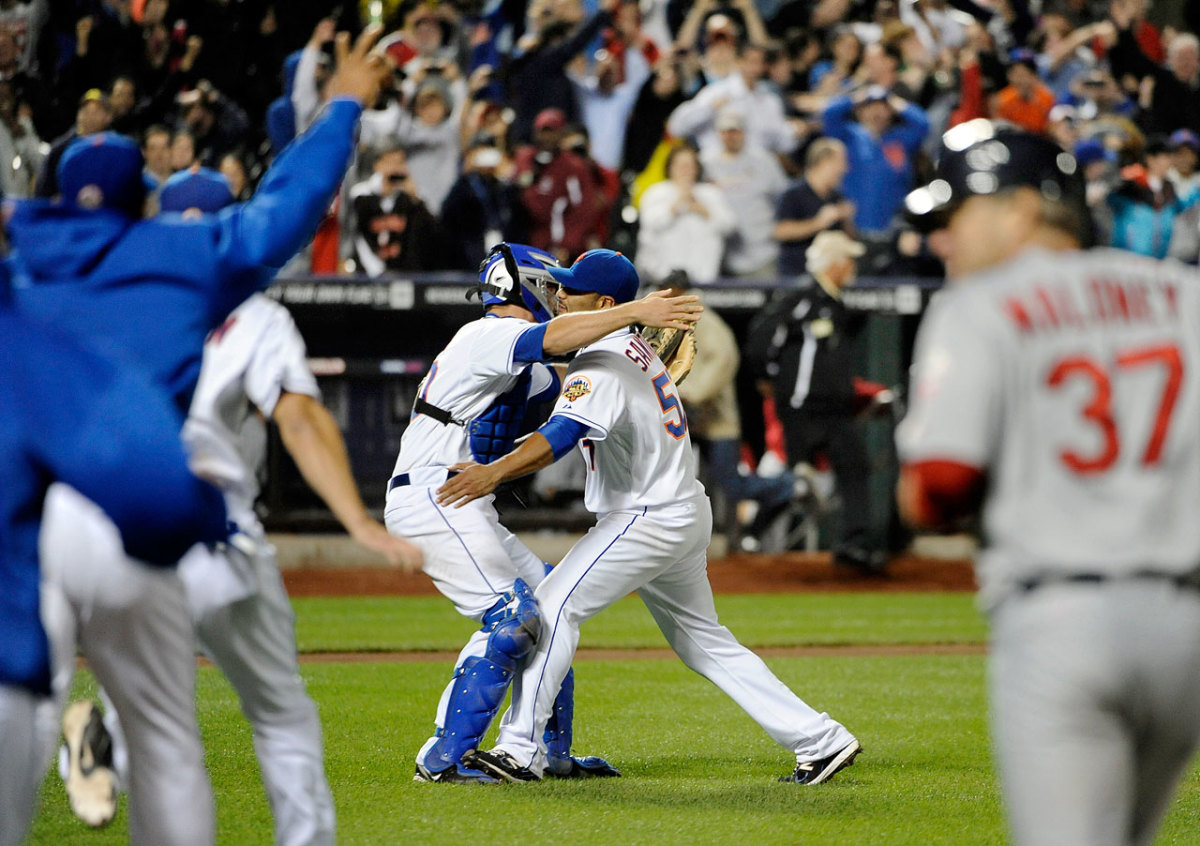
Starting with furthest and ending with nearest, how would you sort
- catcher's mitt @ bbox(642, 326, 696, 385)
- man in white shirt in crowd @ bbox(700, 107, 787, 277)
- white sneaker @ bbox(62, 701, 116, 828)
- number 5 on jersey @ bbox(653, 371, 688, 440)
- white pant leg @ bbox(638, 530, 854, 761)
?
1. man in white shirt in crowd @ bbox(700, 107, 787, 277)
2. catcher's mitt @ bbox(642, 326, 696, 385)
3. number 5 on jersey @ bbox(653, 371, 688, 440)
4. white pant leg @ bbox(638, 530, 854, 761)
5. white sneaker @ bbox(62, 701, 116, 828)

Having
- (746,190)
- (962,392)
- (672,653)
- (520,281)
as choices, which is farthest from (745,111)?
(962,392)

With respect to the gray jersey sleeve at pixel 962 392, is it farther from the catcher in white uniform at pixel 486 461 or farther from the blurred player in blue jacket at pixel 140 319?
the catcher in white uniform at pixel 486 461

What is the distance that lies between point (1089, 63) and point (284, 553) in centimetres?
1033

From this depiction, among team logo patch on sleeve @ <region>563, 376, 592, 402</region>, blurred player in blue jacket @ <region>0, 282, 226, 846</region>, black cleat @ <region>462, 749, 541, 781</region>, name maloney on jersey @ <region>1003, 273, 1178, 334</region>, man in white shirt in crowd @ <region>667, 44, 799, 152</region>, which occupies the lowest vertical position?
black cleat @ <region>462, 749, 541, 781</region>

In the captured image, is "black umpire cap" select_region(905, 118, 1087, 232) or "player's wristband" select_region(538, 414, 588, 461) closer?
"black umpire cap" select_region(905, 118, 1087, 232)

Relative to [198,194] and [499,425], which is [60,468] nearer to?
[198,194]

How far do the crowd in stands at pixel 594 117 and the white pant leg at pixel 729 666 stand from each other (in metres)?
7.62

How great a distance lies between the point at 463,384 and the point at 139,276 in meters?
2.68

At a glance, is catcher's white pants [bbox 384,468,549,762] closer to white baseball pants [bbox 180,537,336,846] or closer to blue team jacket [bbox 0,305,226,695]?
white baseball pants [bbox 180,537,336,846]

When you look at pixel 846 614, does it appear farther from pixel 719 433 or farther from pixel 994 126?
pixel 994 126

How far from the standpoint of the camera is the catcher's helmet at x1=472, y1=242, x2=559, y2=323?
20.6 ft

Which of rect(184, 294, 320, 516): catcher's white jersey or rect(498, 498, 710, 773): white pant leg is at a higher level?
rect(184, 294, 320, 516): catcher's white jersey

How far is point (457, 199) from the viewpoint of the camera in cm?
1366

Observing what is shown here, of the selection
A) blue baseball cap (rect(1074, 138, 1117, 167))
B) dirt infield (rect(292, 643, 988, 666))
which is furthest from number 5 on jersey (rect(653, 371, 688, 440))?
blue baseball cap (rect(1074, 138, 1117, 167))
